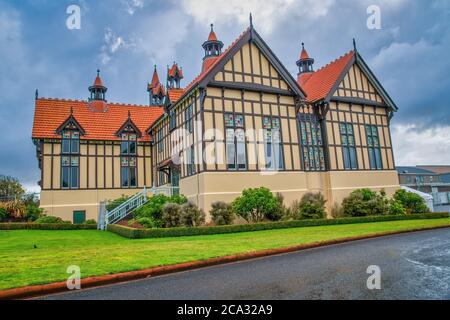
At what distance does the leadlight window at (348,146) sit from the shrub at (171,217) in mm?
15618

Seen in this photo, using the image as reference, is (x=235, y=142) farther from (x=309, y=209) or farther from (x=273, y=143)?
(x=309, y=209)

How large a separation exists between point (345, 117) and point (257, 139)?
9353mm

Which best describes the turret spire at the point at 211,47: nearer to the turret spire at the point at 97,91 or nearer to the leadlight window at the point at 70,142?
the turret spire at the point at 97,91

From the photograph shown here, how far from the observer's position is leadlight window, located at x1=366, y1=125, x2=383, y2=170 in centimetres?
2869

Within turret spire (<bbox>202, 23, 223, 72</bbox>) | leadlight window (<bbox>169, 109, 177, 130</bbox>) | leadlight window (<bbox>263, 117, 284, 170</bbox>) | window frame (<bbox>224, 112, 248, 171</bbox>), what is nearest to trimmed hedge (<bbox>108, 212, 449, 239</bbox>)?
window frame (<bbox>224, 112, 248, 171</bbox>)

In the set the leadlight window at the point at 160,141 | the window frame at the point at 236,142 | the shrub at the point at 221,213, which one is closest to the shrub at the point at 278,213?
the shrub at the point at 221,213

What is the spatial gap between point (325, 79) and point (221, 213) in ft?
54.8

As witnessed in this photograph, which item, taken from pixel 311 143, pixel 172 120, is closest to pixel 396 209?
pixel 311 143

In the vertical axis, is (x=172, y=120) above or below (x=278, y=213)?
above

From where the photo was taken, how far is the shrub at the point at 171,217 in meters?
18.0

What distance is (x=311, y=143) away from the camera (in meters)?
26.5

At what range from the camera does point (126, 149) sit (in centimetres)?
3184
